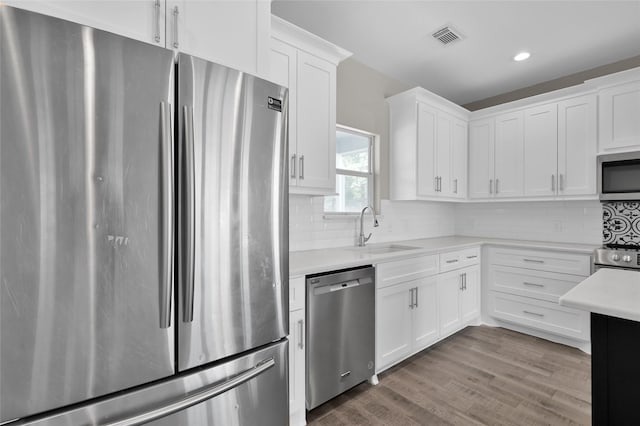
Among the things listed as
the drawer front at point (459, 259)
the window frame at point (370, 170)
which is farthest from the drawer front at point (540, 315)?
the window frame at point (370, 170)

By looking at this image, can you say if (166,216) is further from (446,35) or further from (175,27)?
(446,35)

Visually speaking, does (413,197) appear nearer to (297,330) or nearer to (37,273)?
(297,330)

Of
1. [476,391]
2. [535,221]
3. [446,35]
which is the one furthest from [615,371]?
[535,221]

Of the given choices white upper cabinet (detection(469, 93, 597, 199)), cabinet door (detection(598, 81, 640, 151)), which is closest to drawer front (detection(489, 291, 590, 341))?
white upper cabinet (detection(469, 93, 597, 199))

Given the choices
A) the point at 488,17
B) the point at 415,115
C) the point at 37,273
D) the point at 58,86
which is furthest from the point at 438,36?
the point at 37,273

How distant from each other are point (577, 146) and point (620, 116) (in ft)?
1.27

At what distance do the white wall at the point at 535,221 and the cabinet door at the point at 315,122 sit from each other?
2691 millimetres

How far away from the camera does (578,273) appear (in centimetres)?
286

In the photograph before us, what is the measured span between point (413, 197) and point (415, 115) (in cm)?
85

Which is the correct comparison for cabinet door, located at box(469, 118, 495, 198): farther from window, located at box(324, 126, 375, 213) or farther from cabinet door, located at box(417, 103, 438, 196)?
window, located at box(324, 126, 375, 213)

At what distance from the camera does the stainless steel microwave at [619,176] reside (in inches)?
108

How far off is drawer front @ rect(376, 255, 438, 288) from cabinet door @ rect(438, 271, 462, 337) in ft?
0.72

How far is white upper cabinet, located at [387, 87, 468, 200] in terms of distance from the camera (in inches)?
126

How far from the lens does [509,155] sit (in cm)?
356
